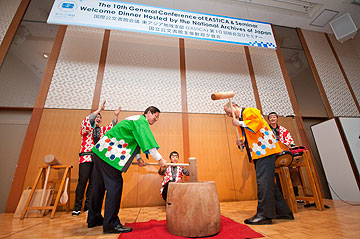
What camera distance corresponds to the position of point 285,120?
3.89 metres

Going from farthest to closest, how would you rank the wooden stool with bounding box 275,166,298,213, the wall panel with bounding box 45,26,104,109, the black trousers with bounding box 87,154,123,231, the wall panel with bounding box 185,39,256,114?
the wall panel with bounding box 185,39,256,114, the wall panel with bounding box 45,26,104,109, the wooden stool with bounding box 275,166,298,213, the black trousers with bounding box 87,154,123,231

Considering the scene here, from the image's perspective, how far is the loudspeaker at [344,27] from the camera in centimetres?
400

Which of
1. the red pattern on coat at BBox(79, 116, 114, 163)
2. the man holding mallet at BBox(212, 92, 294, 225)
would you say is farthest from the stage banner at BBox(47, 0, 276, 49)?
the man holding mallet at BBox(212, 92, 294, 225)

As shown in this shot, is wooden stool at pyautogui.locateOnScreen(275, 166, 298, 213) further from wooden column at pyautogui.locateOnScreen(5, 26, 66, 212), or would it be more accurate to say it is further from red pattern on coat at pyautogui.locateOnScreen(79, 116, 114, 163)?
wooden column at pyautogui.locateOnScreen(5, 26, 66, 212)

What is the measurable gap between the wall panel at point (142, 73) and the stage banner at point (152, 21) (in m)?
0.81

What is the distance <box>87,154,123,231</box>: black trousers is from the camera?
4.84 ft

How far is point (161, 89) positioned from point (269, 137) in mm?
2439

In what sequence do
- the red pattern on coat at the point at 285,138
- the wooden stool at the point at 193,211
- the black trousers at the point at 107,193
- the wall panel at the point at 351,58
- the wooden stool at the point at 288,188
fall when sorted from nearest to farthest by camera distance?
the wooden stool at the point at 193,211 → the black trousers at the point at 107,193 → the wooden stool at the point at 288,188 → the red pattern on coat at the point at 285,138 → the wall panel at the point at 351,58

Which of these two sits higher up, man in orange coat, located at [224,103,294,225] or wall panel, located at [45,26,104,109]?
wall panel, located at [45,26,104,109]

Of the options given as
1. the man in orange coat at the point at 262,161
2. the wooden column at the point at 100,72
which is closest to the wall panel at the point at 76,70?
the wooden column at the point at 100,72

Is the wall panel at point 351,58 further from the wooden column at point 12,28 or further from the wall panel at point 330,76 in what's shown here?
the wooden column at point 12,28

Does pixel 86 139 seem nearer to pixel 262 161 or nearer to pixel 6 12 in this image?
pixel 262 161

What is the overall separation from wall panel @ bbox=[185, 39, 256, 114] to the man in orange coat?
6.24 feet

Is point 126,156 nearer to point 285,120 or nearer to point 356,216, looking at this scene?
point 356,216
